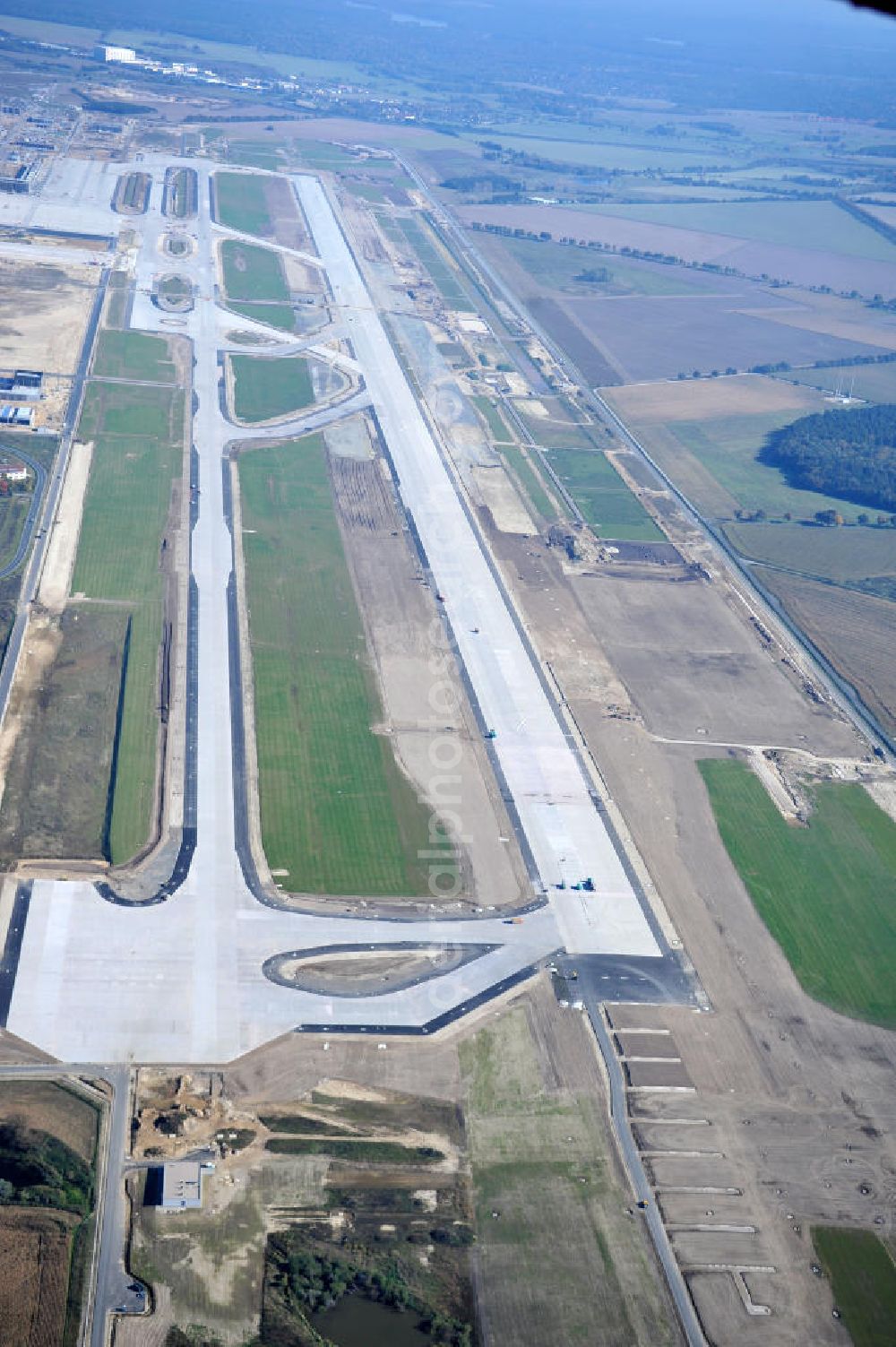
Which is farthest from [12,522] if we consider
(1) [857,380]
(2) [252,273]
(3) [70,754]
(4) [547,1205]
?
(1) [857,380]

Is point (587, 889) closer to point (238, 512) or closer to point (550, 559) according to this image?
point (550, 559)

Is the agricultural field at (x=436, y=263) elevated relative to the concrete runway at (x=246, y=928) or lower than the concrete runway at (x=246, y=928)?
elevated

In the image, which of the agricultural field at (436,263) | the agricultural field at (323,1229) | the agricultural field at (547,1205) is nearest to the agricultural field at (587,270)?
the agricultural field at (436,263)

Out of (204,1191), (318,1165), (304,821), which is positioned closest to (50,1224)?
(204,1191)

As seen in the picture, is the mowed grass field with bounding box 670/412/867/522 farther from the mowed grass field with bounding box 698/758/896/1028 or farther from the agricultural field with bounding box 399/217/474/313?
the mowed grass field with bounding box 698/758/896/1028

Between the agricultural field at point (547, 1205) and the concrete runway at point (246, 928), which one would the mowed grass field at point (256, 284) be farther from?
the agricultural field at point (547, 1205)

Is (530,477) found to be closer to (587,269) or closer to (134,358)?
(134,358)
